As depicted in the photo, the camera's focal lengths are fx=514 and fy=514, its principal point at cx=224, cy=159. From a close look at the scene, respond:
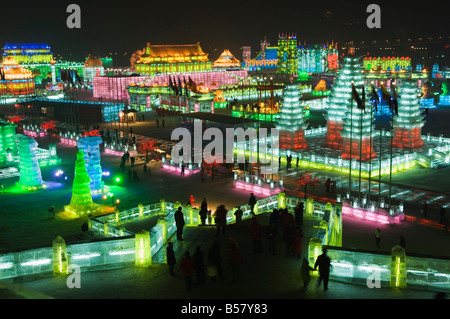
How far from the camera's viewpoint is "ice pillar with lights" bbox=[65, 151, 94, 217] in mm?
26797

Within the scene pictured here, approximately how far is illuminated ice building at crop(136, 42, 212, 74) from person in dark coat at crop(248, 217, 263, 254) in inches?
3092

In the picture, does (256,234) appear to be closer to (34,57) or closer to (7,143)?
(7,143)

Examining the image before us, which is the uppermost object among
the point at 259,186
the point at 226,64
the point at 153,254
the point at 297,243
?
the point at 226,64

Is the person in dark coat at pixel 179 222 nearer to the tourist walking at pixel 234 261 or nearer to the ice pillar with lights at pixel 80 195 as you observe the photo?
the tourist walking at pixel 234 261

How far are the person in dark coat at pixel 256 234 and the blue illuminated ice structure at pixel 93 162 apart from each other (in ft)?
50.0

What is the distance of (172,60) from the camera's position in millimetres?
98125

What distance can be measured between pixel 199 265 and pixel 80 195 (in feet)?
43.7

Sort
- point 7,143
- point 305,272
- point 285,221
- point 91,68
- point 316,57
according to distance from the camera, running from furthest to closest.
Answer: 1. point 316,57
2. point 91,68
3. point 7,143
4. point 285,221
5. point 305,272

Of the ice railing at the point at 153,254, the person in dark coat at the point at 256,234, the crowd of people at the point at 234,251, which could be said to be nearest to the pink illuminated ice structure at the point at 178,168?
the crowd of people at the point at 234,251

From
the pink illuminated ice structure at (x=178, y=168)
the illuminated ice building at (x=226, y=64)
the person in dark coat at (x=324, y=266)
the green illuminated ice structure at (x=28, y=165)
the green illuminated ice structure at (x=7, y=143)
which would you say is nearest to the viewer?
the person in dark coat at (x=324, y=266)

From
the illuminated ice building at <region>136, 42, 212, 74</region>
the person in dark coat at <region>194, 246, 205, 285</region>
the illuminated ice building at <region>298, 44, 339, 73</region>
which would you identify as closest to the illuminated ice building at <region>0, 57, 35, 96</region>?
the illuminated ice building at <region>136, 42, 212, 74</region>

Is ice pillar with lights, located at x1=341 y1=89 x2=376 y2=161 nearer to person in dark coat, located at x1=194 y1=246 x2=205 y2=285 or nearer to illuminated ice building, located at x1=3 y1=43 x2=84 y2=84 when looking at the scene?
person in dark coat, located at x1=194 y1=246 x2=205 y2=285

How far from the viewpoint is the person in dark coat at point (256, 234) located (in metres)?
17.7

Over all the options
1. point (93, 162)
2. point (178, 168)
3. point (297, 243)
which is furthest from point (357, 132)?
point (297, 243)
